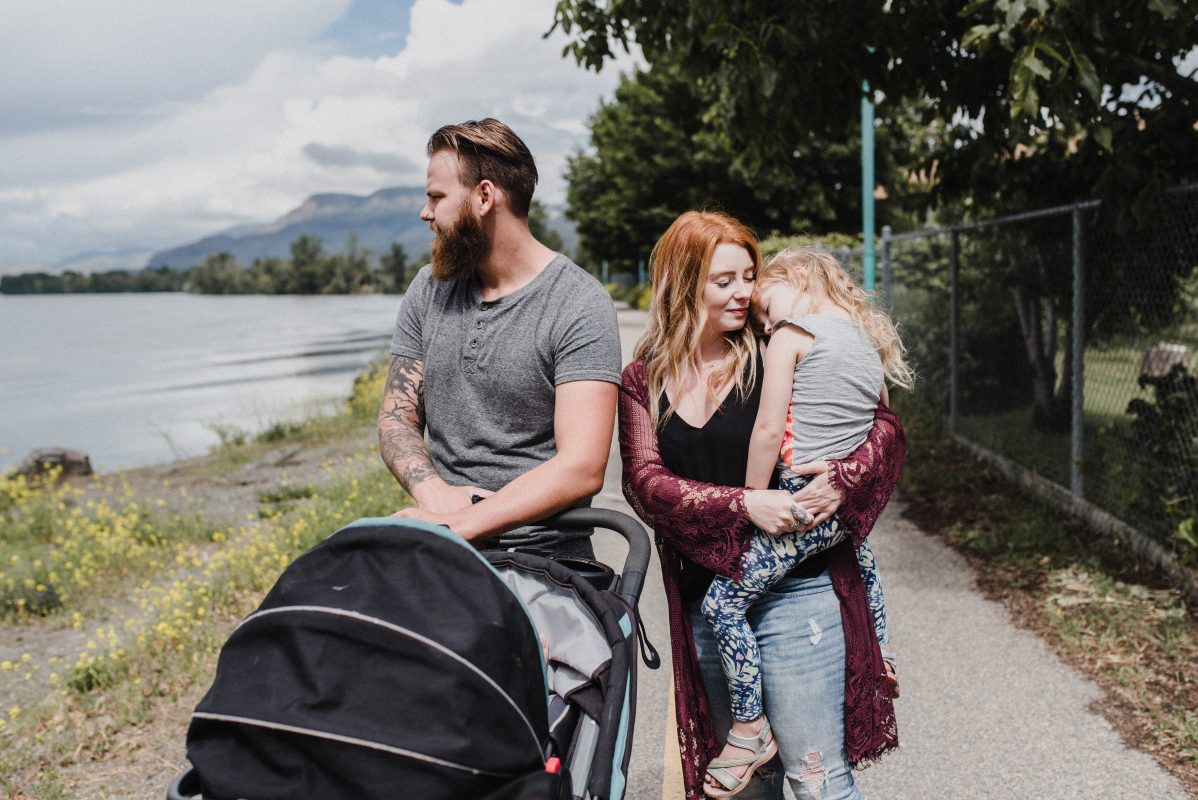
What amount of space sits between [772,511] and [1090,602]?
151 inches

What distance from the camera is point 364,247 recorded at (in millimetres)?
125875

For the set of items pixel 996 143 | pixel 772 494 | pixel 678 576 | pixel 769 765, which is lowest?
pixel 769 765

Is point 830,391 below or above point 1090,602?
above

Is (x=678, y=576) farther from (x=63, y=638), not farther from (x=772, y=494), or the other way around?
(x=63, y=638)

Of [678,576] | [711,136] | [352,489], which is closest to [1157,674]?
[678,576]

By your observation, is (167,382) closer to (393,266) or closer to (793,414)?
(793,414)

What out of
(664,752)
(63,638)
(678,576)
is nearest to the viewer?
(678,576)

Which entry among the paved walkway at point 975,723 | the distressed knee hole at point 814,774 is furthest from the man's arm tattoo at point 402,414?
the paved walkway at point 975,723

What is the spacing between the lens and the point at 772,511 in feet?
7.49

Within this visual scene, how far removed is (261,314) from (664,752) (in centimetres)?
8716

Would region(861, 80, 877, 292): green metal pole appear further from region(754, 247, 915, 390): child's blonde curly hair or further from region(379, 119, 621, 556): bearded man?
region(379, 119, 621, 556): bearded man

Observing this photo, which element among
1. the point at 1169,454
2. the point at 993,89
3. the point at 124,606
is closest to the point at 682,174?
the point at 993,89

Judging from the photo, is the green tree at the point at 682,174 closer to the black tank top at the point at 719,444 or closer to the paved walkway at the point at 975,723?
the paved walkway at the point at 975,723

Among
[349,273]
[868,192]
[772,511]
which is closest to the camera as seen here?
[772,511]
